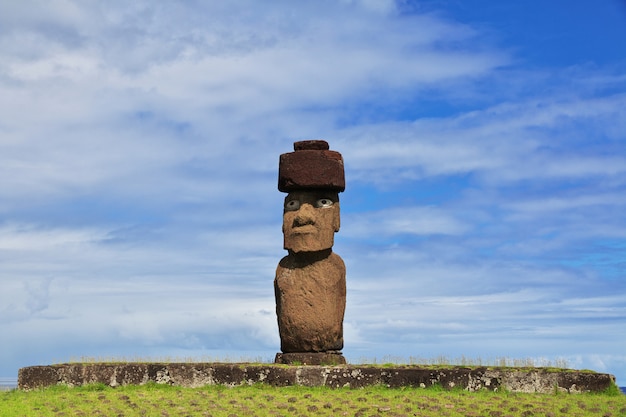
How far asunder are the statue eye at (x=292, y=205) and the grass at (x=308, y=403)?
4577 millimetres

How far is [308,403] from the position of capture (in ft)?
51.1

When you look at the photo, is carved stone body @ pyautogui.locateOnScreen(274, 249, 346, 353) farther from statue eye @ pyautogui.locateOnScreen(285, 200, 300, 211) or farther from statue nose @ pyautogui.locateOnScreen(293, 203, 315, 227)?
statue eye @ pyautogui.locateOnScreen(285, 200, 300, 211)

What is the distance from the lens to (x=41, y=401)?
55.9 ft

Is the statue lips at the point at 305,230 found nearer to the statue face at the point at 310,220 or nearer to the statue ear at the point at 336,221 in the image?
the statue face at the point at 310,220

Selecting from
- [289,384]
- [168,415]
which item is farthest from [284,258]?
[168,415]

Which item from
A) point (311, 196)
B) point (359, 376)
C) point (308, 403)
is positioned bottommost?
point (308, 403)

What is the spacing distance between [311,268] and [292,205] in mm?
1637

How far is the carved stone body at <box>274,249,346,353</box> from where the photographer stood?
19.6m

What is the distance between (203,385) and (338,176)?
5822 millimetres

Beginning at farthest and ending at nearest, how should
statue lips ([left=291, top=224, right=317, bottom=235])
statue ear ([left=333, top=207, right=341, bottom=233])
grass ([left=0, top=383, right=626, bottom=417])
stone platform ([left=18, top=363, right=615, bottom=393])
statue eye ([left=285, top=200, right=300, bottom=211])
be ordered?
Result: 1. statue eye ([left=285, top=200, right=300, bottom=211])
2. statue ear ([left=333, top=207, right=341, bottom=233])
3. statue lips ([left=291, top=224, right=317, bottom=235])
4. stone platform ([left=18, top=363, right=615, bottom=393])
5. grass ([left=0, top=383, right=626, bottom=417])

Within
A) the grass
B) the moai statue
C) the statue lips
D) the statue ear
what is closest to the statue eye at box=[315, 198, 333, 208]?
the moai statue

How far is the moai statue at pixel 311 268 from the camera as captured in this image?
1956 centimetres

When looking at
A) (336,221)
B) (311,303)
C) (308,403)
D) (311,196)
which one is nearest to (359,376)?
(308,403)

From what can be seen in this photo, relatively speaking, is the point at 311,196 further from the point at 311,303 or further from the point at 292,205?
the point at 311,303
